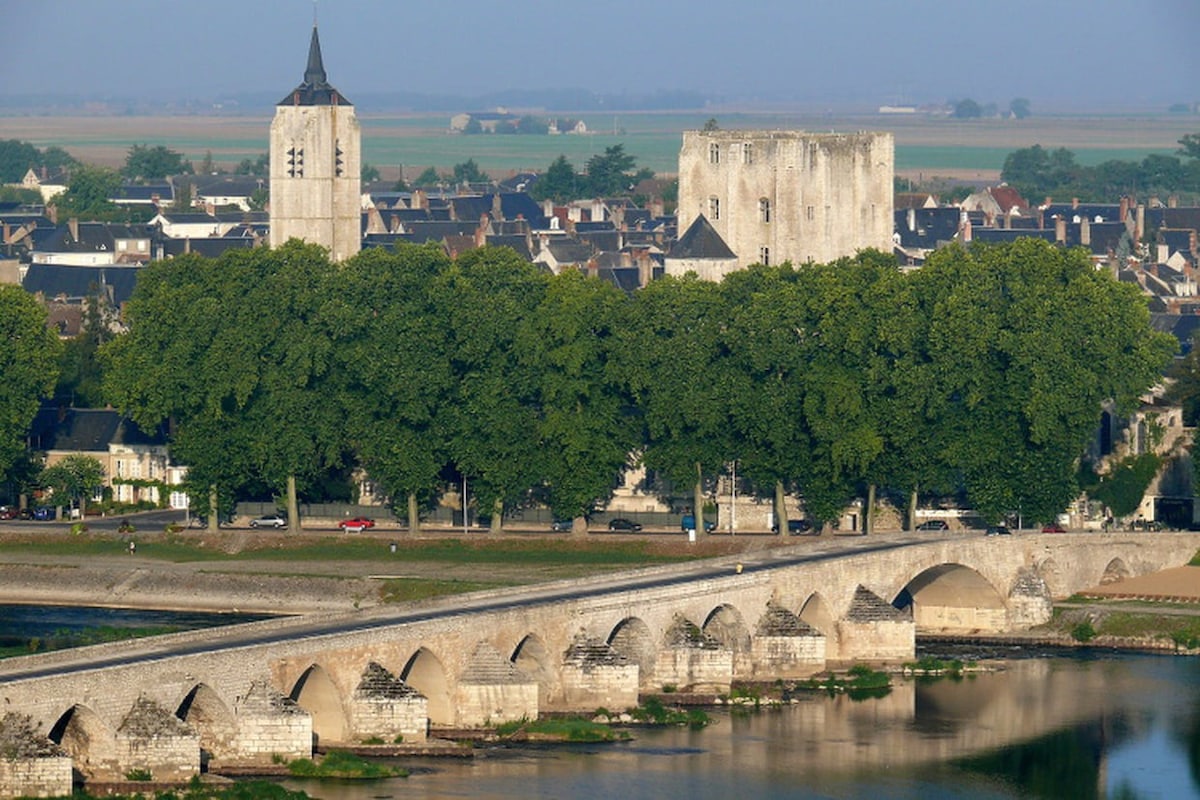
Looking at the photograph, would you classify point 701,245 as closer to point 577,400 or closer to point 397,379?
point 577,400

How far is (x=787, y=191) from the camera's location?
12156 centimetres

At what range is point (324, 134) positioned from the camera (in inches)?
5015

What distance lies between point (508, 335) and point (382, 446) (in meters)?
5.06

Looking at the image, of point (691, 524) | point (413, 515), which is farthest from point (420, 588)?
point (691, 524)

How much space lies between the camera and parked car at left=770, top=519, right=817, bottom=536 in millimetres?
104312

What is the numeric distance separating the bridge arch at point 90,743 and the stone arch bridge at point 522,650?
3 cm

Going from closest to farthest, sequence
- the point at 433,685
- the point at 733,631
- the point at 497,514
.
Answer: the point at 433,685
the point at 733,631
the point at 497,514

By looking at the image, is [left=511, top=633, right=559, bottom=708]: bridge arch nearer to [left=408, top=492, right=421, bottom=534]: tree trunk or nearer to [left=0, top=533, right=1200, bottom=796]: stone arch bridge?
[left=0, top=533, right=1200, bottom=796]: stone arch bridge

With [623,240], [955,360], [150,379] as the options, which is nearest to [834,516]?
[955,360]

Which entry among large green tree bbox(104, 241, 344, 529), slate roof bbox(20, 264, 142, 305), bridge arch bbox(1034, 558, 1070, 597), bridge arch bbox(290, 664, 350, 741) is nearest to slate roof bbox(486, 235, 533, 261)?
slate roof bbox(20, 264, 142, 305)

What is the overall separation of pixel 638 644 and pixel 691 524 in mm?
25392

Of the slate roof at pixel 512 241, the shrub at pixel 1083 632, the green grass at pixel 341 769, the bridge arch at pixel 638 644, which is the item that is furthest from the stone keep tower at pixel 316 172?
the green grass at pixel 341 769

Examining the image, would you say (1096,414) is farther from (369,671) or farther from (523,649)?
(369,671)

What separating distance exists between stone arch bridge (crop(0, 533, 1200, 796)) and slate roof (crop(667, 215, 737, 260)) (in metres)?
24.9
